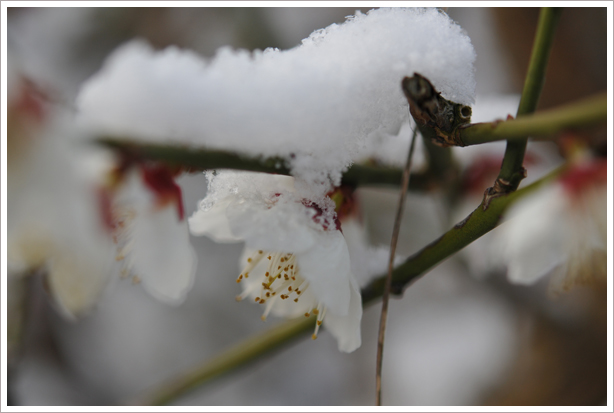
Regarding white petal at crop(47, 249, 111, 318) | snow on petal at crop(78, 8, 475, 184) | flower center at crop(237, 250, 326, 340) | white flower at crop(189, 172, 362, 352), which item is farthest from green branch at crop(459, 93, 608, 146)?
white petal at crop(47, 249, 111, 318)

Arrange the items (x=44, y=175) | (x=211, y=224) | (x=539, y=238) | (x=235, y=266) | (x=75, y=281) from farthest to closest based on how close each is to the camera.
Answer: (x=235, y=266) → (x=539, y=238) → (x=211, y=224) → (x=75, y=281) → (x=44, y=175)

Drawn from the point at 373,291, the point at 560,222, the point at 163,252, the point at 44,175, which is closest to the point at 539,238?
the point at 560,222

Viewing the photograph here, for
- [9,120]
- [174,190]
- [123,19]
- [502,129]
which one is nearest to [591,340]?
[502,129]

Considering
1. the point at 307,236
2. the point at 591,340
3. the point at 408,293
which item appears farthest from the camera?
the point at 408,293

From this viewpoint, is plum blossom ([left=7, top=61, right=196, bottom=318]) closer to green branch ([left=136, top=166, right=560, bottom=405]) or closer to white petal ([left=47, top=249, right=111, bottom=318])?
white petal ([left=47, top=249, right=111, bottom=318])

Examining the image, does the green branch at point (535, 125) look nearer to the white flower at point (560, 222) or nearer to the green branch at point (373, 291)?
the green branch at point (373, 291)

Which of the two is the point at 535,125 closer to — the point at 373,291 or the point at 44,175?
the point at 373,291

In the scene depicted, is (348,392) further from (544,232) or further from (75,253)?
(75,253)
